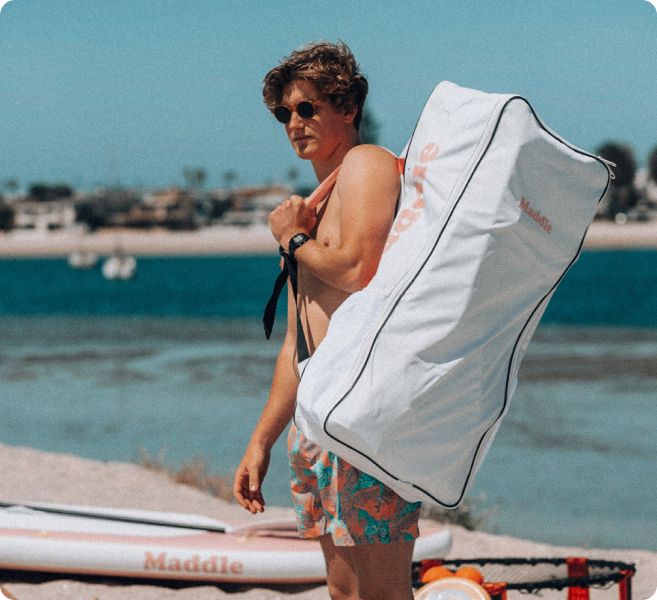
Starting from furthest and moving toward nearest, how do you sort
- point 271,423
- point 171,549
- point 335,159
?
1. point 171,549
2. point 271,423
3. point 335,159

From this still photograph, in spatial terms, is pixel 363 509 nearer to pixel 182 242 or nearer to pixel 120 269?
pixel 120 269

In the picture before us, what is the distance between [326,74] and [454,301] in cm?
78

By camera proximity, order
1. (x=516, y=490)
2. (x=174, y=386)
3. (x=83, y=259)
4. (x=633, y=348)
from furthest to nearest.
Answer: (x=83, y=259) < (x=633, y=348) < (x=174, y=386) < (x=516, y=490)

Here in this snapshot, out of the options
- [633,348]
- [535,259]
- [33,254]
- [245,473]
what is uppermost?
[535,259]

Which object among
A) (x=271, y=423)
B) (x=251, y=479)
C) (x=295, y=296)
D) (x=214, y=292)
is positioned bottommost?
(x=214, y=292)

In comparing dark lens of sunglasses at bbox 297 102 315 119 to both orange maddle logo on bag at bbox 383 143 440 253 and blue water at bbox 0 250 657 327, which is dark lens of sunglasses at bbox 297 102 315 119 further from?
blue water at bbox 0 250 657 327

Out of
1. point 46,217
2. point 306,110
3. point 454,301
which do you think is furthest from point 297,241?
point 46,217

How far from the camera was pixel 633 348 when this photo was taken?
16.4 meters

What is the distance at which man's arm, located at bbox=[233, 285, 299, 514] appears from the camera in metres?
2.40

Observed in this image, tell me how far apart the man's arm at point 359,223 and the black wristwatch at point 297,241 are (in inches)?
0.6

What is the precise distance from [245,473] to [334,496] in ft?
1.18

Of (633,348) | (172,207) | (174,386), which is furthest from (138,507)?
(172,207)

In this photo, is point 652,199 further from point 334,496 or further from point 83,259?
point 334,496

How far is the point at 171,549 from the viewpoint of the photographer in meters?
4.21
